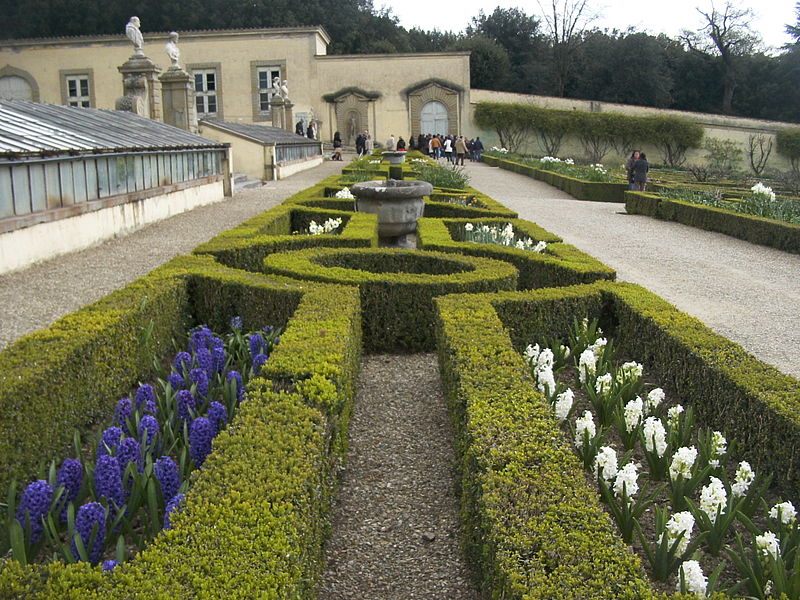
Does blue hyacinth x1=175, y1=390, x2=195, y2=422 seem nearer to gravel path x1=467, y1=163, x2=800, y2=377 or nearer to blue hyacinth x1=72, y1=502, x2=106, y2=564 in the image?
blue hyacinth x1=72, y1=502, x2=106, y2=564

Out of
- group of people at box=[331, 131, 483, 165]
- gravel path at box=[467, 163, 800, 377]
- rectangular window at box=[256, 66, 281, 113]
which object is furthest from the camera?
rectangular window at box=[256, 66, 281, 113]

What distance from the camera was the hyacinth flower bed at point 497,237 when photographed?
7991 millimetres

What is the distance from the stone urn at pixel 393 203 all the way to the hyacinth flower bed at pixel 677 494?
16.8ft

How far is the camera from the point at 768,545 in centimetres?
247

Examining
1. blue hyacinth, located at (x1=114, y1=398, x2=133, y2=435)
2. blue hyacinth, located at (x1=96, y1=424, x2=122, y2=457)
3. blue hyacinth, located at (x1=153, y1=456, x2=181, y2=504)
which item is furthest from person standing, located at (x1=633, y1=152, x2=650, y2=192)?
blue hyacinth, located at (x1=153, y1=456, x2=181, y2=504)

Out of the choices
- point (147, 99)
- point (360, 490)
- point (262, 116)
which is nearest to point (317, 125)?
point (262, 116)

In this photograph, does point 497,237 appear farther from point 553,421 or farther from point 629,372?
point 553,421

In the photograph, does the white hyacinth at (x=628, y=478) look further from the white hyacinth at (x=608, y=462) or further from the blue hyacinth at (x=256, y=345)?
the blue hyacinth at (x=256, y=345)

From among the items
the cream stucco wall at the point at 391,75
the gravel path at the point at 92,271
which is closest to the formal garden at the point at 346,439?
the gravel path at the point at 92,271

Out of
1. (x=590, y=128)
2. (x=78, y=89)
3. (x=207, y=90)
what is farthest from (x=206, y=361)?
(x=78, y=89)

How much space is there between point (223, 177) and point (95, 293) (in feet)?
33.5

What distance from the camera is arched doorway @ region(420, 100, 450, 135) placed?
36.3 meters

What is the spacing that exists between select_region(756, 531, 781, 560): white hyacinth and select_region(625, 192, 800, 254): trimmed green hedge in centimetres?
884

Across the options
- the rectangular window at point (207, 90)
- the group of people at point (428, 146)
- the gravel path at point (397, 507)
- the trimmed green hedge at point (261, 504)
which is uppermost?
the rectangular window at point (207, 90)
